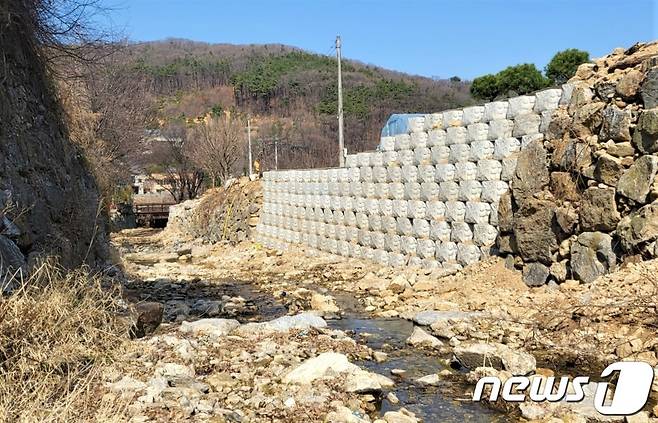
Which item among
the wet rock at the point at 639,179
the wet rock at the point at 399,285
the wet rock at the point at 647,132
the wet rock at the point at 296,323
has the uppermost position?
the wet rock at the point at 647,132

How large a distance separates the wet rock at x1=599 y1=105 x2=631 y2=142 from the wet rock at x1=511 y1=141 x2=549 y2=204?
98cm

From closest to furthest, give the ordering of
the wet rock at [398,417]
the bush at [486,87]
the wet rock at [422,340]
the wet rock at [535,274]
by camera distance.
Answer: the wet rock at [398,417] < the wet rock at [422,340] < the wet rock at [535,274] < the bush at [486,87]

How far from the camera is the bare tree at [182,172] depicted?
37906 millimetres

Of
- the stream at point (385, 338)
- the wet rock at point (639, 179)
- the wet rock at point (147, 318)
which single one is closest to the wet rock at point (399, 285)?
the stream at point (385, 338)

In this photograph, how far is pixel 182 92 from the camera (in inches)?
3223

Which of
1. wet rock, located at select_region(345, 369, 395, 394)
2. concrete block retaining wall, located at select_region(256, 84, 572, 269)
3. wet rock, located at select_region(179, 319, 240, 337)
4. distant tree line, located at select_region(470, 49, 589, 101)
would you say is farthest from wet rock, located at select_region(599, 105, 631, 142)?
distant tree line, located at select_region(470, 49, 589, 101)

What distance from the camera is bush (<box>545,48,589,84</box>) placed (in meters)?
20.0

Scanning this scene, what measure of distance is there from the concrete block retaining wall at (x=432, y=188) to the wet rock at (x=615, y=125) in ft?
3.04

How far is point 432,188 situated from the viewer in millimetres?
11000

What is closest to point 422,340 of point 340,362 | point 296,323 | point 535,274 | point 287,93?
point 296,323

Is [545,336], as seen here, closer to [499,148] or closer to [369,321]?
[369,321]

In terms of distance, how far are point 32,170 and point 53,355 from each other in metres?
2.98

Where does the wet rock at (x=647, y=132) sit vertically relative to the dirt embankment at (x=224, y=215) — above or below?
above

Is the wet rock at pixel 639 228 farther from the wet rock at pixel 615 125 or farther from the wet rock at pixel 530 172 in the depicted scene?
the wet rock at pixel 530 172
